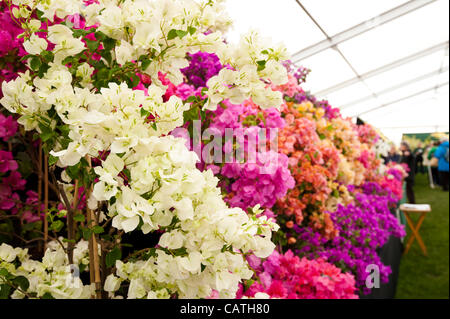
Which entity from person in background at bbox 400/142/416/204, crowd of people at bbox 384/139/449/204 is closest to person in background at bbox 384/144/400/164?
crowd of people at bbox 384/139/449/204

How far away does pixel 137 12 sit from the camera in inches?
24.5

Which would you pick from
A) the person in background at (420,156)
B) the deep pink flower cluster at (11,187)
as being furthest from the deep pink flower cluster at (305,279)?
the person in background at (420,156)

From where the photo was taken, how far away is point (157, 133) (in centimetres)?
→ 61

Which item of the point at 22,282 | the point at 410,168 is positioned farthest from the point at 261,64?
the point at 410,168

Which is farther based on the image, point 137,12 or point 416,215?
point 416,215

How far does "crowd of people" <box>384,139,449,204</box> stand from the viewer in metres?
6.18

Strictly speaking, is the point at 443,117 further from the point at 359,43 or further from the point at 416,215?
the point at 359,43

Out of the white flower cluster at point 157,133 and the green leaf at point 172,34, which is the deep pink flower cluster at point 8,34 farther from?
the green leaf at point 172,34

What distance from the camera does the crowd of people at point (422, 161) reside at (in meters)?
6.18

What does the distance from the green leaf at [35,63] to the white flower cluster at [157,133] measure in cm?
2

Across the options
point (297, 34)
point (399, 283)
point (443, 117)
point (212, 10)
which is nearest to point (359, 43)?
point (297, 34)

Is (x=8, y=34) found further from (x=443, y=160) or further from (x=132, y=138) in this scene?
(x=443, y=160)

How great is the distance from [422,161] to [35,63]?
43.3ft
